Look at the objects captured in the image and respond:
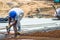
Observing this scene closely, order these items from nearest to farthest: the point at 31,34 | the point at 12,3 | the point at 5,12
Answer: the point at 31,34 < the point at 5,12 < the point at 12,3

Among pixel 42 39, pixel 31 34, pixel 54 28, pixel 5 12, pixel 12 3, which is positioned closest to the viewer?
pixel 42 39

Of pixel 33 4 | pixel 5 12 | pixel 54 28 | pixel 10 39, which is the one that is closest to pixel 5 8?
pixel 5 12

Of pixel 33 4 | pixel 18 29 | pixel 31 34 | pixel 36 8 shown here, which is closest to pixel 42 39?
pixel 31 34

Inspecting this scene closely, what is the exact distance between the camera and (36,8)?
758 inches

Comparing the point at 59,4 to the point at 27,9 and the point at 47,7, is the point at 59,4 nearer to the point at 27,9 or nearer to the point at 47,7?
the point at 47,7

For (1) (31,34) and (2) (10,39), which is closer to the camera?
(2) (10,39)

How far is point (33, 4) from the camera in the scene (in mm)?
20469

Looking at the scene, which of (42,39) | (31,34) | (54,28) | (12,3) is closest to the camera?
(42,39)

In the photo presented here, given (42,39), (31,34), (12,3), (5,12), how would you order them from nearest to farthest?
(42,39) < (31,34) < (5,12) < (12,3)

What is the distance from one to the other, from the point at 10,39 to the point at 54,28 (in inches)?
105

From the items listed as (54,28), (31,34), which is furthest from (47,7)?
(31,34)

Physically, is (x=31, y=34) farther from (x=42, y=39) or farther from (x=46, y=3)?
(x=46, y=3)

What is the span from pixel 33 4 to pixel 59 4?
7.85ft

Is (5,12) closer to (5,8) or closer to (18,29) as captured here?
(5,8)
